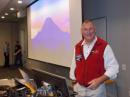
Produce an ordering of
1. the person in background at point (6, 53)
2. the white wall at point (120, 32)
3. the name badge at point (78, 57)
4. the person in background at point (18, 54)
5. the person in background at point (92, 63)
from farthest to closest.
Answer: the person in background at point (6, 53) → the person in background at point (18, 54) → the white wall at point (120, 32) → the name badge at point (78, 57) → the person in background at point (92, 63)

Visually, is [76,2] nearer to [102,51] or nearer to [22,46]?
[102,51]

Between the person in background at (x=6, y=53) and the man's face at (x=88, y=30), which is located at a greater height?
the man's face at (x=88, y=30)

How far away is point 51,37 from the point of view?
7.51 m

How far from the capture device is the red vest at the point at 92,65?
8.25 ft

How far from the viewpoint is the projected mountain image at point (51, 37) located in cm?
652

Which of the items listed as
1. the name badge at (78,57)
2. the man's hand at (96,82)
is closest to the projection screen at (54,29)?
the name badge at (78,57)

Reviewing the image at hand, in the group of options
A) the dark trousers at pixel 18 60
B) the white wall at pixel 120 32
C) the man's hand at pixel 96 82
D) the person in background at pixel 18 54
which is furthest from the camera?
the dark trousers at pixel 18 60

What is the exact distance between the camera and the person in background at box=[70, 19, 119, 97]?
245 cm

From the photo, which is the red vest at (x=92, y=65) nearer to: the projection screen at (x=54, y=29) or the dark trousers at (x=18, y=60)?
the projection screen at (x=54, y=29)

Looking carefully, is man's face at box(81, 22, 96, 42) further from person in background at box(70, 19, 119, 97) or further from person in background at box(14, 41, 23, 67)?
person in background at box(14, 41, 23, 67)

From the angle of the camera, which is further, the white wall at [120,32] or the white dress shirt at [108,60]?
the white wall at [120,32]

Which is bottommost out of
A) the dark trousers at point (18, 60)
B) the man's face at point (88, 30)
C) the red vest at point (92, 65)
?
the dark trousers at point (18, 60)

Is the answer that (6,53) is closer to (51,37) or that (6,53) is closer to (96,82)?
(51,37)

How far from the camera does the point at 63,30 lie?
657 centimetres
